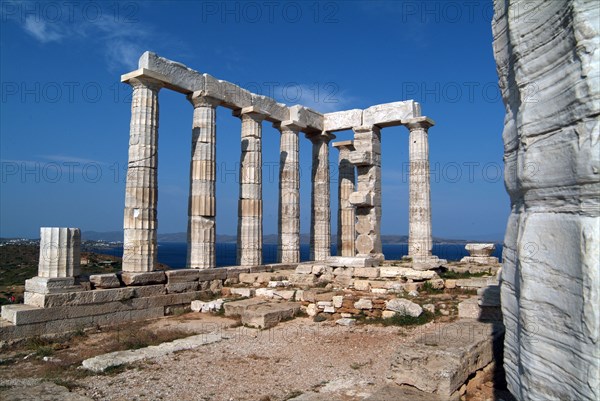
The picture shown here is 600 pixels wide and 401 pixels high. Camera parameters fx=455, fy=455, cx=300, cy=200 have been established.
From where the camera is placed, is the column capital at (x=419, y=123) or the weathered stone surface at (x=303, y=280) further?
the column capital at (x=419, y=123)

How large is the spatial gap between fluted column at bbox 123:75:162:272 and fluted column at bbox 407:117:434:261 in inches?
454

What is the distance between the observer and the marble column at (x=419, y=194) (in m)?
20.8

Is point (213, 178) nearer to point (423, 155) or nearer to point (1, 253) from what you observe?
point (423, 155)

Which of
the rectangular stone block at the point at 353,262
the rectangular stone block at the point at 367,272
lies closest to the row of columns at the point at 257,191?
the rectangular stone block at the point at 353,262

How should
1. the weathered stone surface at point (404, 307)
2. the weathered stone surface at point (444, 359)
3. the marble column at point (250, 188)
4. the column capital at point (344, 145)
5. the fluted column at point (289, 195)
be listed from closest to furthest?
1. the weathered stone surface at point (444, 359)
2. the weathered stone surface at point (404, 307)
3. the marble column at point (250, 188)
4. the fluted column at point (289, 195)
5. the column capital at point (344, 145)

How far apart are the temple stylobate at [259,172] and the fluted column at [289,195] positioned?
47 mm

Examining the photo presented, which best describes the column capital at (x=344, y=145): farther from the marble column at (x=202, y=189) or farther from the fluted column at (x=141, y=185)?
the fluted column at (x=141, y=185)

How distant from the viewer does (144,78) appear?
48.9 ft

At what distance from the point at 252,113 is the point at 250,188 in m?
3.19

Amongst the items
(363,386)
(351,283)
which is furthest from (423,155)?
(363,386)

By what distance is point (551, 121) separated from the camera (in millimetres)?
2527

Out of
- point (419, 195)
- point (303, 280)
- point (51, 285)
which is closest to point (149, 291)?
point (51, 285)

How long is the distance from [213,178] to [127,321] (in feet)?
20.8

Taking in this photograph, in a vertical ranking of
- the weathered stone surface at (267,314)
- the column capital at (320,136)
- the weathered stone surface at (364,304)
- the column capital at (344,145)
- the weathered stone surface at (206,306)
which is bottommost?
the weathered stone surface at (206,306)
